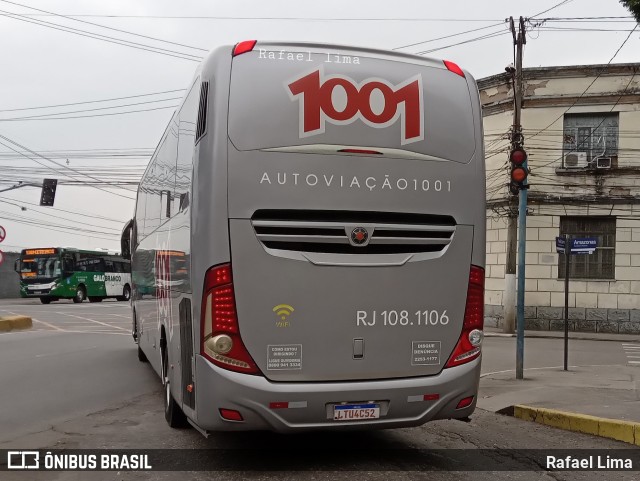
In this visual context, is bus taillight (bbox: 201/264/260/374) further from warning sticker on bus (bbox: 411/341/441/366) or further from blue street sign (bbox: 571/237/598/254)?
blue street sign (bbox: 571/237/598/254)

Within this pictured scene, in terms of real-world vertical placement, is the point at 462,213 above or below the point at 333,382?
above

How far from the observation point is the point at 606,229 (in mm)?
23219

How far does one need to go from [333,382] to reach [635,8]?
4.65 meters

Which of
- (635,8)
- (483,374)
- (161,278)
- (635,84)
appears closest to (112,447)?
(161,278)

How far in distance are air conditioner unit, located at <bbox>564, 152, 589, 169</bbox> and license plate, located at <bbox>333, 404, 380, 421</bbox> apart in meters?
20.3

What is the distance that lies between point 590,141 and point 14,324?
19.5 m

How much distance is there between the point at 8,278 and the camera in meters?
44.6

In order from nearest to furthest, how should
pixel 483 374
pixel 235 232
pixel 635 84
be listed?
1. pixel 235 232
2. pixel 483 374
3. pixel 635 84

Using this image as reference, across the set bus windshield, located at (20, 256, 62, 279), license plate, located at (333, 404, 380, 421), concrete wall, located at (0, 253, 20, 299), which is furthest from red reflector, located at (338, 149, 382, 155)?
concrete wall, located at (0, 253, 20, 299)

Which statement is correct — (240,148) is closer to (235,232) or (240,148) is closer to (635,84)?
(235,232)

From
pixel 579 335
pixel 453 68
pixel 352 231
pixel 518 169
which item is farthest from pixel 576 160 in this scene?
pixel 352 231

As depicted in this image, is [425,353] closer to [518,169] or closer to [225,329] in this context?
[225,329]

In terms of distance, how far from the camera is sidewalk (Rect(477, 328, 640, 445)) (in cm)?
739

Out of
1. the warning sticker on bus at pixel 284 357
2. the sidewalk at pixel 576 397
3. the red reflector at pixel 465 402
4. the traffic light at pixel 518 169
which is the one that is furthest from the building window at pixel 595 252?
the warning sticker on bus at pixel 284 357
